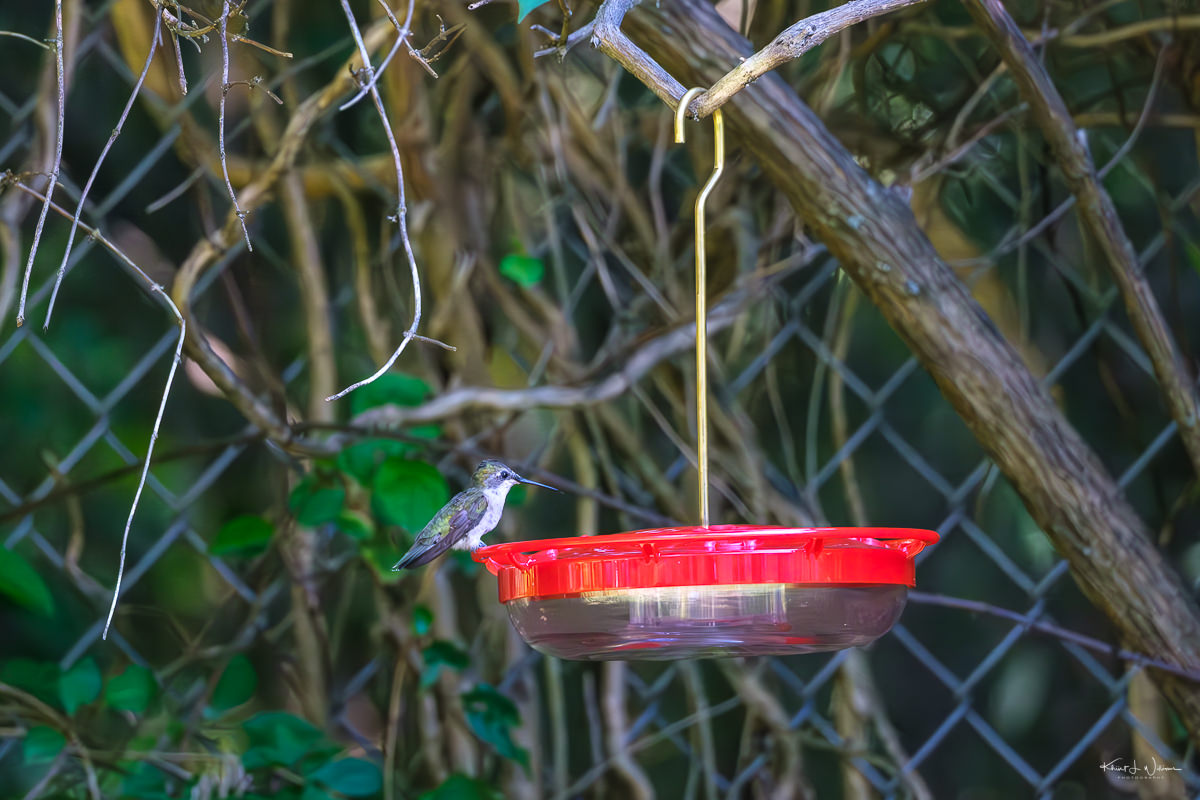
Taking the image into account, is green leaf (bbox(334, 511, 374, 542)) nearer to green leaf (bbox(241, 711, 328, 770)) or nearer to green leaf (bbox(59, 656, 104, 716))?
green leaf (bbox(241, 711, 328, 770))

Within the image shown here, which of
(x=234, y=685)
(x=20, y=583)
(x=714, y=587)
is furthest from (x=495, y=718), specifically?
(x=714, y=587)

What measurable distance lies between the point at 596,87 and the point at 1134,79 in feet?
2.36

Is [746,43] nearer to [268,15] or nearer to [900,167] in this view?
[900,167]

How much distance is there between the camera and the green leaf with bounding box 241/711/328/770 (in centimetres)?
142

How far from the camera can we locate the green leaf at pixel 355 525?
1.52 m

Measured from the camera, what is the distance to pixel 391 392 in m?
1.48

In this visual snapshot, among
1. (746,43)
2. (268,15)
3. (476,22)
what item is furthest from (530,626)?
(268,15)

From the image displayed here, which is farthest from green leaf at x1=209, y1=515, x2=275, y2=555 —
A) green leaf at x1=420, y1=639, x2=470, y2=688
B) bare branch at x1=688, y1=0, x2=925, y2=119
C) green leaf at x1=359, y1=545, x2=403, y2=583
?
bare branch at x1=688, y1=0, x2=925, y2=119

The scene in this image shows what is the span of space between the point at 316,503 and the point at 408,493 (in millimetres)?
131

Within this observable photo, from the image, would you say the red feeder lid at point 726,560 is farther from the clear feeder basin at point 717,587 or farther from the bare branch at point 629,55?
the bare branch at point 629,55

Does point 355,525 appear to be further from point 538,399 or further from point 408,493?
point 538,399

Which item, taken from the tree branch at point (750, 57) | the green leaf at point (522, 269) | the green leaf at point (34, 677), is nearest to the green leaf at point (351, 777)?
the green leaf at point (34, 677)

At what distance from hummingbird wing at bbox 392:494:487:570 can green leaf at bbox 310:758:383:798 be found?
1.10 feet

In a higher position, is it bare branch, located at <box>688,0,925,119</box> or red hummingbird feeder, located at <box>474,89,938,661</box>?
bare branch, located at <box>688,0,925,119</box>
